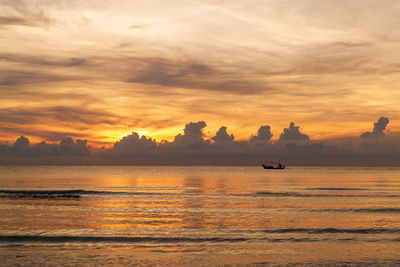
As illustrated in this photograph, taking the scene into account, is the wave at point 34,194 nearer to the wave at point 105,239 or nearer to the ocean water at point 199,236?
the ocean water at point 199,236

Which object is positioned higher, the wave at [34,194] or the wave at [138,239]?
the wave at [138,239]

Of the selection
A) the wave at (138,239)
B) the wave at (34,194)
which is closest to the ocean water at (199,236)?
the wave at (138,239)

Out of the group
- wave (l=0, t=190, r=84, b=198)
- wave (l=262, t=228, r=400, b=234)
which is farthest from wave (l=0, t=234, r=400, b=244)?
wave (l=0, t=190, r=84, b=198)

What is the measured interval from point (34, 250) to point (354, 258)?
807 inches

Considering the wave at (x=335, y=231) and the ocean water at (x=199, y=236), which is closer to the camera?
the ocean water at (x=199, y=236)

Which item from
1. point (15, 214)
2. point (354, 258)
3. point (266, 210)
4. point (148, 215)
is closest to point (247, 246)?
point (354, 258)

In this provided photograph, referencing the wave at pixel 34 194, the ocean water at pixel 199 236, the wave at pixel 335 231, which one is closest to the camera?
the ocean water at pixel 199 236

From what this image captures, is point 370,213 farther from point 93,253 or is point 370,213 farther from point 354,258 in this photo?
point 93,253

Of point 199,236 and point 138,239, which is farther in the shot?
point 199,236

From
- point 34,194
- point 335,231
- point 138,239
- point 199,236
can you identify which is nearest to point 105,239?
point 138,239

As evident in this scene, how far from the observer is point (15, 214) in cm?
4128

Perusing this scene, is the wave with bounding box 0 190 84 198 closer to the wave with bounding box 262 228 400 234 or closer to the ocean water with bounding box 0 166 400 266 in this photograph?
the ocean water with bounding box 0 166 400 266

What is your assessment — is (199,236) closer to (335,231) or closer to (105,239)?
(105,239)

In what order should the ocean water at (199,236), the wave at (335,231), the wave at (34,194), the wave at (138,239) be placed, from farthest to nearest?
1. the wave at (34,194)
2. the wave at (335,231)
3. the wave at (138,239)
4. the ocean water at (199,236)
